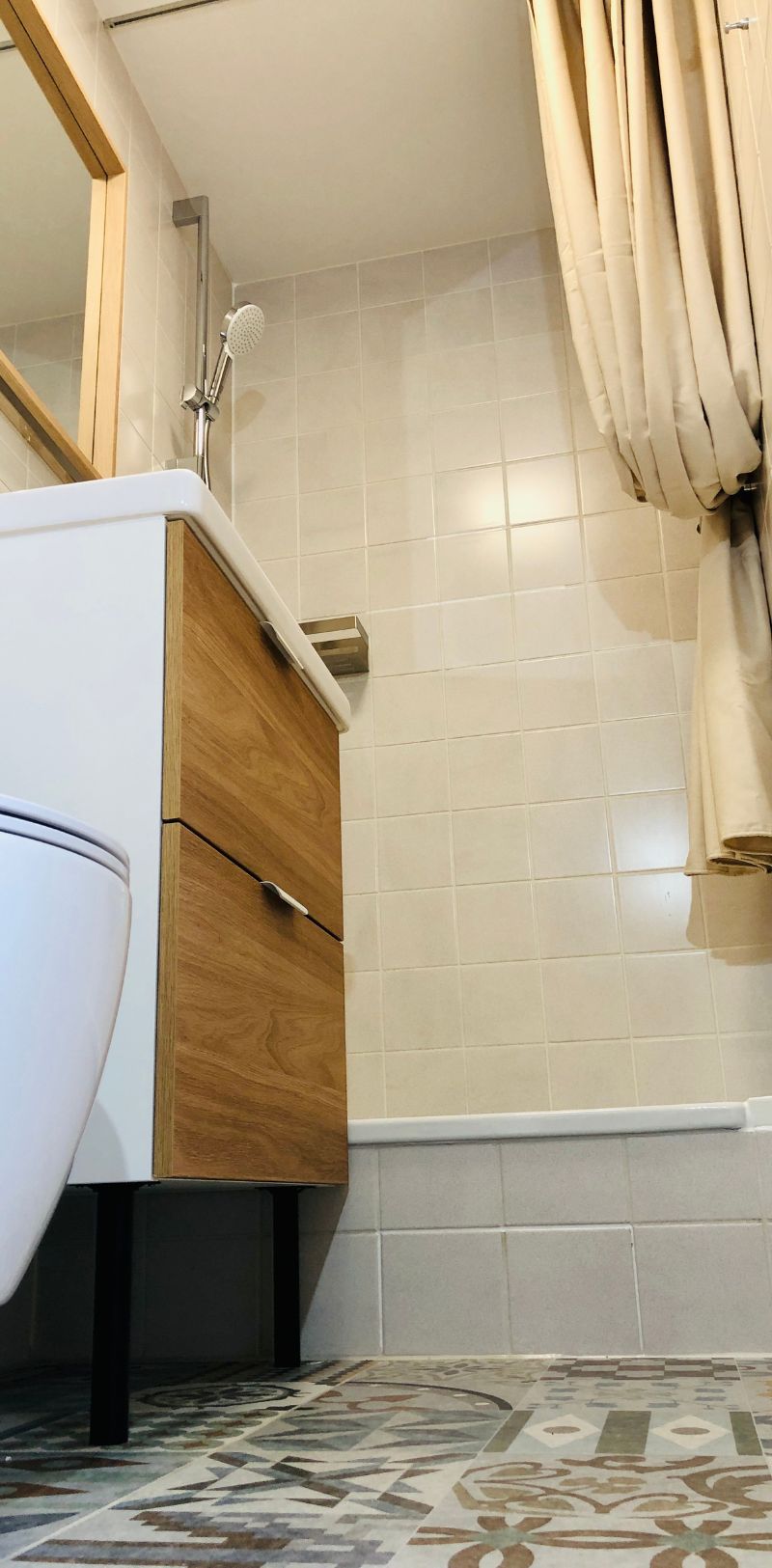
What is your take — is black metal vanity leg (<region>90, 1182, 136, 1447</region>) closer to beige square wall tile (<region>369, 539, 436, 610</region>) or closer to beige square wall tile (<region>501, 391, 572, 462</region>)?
beige square wall tile (<region>369, 539, 436, 610</region>)

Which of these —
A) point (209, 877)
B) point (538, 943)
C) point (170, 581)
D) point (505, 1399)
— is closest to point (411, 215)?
point (538, 943)

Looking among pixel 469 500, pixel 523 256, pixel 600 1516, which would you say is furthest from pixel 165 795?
pixel 523 256

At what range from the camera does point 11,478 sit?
1.65m

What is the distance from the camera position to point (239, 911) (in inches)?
47.8

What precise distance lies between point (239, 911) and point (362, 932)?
3.04ft

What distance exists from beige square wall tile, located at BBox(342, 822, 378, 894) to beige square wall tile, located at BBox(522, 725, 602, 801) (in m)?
0.30

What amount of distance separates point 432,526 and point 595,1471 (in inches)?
70.4

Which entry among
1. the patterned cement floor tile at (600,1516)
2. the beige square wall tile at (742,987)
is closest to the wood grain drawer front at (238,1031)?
the patterned cement floor tile at (600,1516)

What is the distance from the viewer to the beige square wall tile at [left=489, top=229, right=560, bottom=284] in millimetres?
2460

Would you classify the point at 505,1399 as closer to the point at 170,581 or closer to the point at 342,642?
the point at 170,581

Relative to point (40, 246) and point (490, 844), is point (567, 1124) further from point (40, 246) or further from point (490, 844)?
point (40, 246)

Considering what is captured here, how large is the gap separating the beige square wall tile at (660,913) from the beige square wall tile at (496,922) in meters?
0.16

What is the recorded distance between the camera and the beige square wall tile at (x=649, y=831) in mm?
2033

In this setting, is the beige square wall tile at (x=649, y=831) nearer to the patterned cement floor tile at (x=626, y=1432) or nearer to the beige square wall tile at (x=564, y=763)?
the beige square wall tile at (x=564, y=763)
